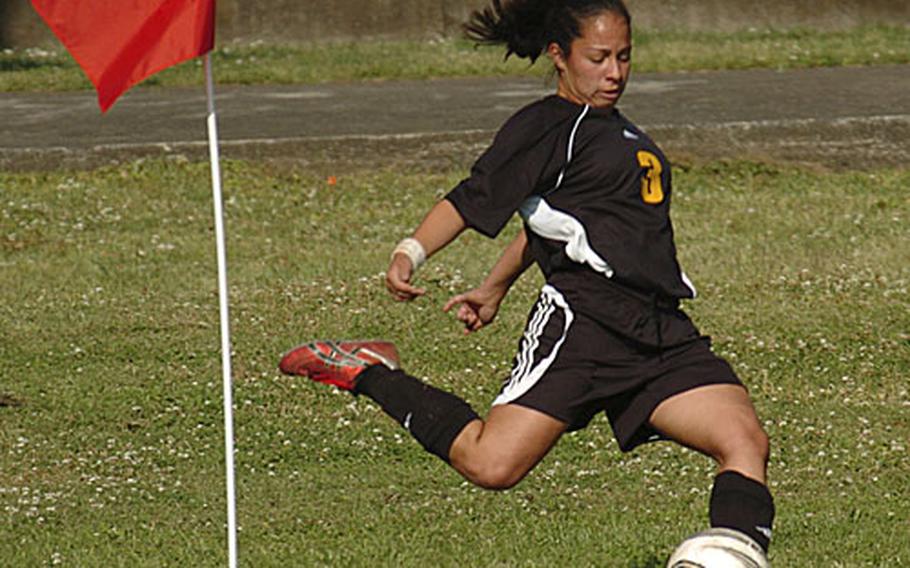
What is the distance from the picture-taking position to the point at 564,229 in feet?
17.8

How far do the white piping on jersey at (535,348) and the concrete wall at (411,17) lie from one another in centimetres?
1403

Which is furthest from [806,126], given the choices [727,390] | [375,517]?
[727,390]

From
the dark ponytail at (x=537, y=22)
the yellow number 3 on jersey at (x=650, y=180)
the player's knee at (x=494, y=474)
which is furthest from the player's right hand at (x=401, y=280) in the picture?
the dark ponytail at (x=537, y=22)

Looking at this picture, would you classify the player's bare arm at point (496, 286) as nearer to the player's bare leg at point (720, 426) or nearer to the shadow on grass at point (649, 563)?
the player's bare leg at point (720, 426)

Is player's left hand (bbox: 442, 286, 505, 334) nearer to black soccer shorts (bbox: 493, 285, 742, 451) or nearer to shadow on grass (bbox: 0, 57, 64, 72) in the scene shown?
black soccer shorts (bbox: 493, 285, 742, 451)

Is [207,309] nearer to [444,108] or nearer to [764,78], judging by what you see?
[444,108]

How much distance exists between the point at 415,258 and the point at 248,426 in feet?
9.40

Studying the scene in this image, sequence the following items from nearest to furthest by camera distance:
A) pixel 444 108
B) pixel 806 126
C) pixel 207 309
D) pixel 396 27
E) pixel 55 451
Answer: pixel 55 451, pixel 207 309, pixel 806 126, pixel 444 108, pixel 396 27

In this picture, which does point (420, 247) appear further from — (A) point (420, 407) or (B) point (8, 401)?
(B) point (8, 401)

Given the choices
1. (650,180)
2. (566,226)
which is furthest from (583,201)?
(650,180)

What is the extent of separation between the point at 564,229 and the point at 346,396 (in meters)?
3.10

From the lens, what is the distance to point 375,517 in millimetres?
6633

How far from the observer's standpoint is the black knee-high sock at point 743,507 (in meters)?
5.02

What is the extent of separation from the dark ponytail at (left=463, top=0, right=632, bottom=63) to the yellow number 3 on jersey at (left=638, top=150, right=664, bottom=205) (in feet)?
1.34
